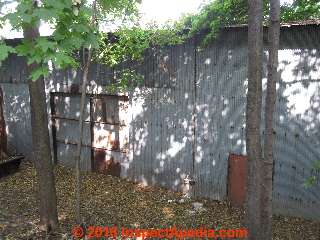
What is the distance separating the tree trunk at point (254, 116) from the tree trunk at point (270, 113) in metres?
0.32

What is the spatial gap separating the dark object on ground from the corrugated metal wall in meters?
4.33

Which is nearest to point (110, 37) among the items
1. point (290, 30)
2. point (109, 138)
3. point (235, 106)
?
point (109, 138)

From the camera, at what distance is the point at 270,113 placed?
7738 millimetres

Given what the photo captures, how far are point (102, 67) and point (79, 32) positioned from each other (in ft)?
24.3

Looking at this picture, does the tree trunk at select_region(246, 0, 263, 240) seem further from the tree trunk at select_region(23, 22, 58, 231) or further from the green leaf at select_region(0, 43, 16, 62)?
the tree trunk at select_region(23, 22, 58, 231)

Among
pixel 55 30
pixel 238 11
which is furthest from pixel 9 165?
pixel 238 11

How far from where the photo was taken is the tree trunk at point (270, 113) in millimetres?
7543

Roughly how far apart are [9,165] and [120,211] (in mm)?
5931

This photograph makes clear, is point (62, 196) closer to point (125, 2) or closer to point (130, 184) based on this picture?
point (130, 184)

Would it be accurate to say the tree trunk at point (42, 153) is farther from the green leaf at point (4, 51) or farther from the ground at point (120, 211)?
the green leaf at point (4, 51)

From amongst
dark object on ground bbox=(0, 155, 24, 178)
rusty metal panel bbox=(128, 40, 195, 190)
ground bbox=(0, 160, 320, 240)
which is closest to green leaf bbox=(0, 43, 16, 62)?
ground bbox=(0, 160, 320, 240)

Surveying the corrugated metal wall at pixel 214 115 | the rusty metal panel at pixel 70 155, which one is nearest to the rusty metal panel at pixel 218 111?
the corrugated metal wall at pixel 214 115

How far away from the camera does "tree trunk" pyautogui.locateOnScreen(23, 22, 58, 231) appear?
28.7 ft

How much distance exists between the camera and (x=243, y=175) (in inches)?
421
